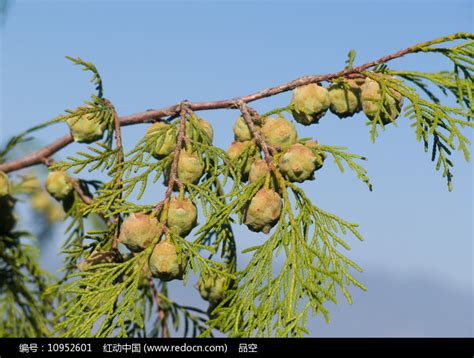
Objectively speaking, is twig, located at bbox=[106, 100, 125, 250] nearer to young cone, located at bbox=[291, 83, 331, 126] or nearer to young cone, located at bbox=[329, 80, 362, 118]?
young cone, located at bbox=[291, 83, 331, 126]

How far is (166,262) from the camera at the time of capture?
270cm

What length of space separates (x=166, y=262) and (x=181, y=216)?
0.21m

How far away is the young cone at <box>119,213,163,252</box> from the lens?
276 centimetres

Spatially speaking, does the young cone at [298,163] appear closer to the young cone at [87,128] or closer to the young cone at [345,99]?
the young cone at [345,99]

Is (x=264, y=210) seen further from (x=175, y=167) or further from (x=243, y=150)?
(x=175, y=167)

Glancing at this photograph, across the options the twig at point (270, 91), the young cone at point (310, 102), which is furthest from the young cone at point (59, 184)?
the young cone at point (310, 102)

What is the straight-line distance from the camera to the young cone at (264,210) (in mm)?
2730

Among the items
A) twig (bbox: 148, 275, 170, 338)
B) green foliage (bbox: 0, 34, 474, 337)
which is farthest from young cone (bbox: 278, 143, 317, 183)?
twig (bbox: 148, 275, 170, 338)

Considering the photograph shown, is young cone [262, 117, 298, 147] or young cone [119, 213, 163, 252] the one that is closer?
young cone [119, 213, 163, 252]

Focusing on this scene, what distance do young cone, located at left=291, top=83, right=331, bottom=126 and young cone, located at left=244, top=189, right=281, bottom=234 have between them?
46cm

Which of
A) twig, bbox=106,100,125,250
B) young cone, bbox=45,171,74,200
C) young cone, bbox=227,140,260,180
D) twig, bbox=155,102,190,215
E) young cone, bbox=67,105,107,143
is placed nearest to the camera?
twig, bbox=155,102,190,215

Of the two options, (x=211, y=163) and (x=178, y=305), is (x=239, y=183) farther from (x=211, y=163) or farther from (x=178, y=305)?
(x=178, y=305)

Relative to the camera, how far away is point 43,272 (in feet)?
14.7

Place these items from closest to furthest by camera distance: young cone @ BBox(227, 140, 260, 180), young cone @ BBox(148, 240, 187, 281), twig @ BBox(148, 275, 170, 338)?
young cone @ BBox(148, 240, 187, 281), young cone @ BBox(227, 140, 260, 180), twig @ BBox(148, 275, 170, 338)
